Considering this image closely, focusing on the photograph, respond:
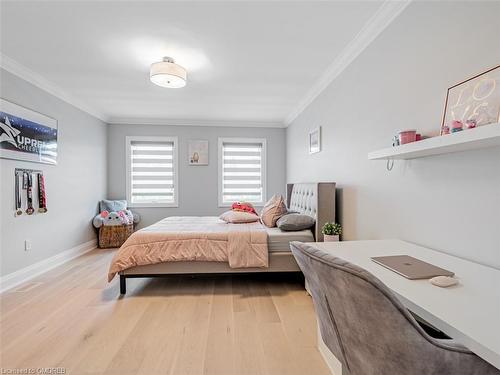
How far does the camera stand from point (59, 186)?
136 inches

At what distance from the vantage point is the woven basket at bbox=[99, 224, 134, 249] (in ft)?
14.3

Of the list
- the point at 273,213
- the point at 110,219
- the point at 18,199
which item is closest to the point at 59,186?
the point at 18,199

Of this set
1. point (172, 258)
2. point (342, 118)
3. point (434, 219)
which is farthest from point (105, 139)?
point (434, 219)

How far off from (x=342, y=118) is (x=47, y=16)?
2.82 metres

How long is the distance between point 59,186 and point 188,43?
2.80 m

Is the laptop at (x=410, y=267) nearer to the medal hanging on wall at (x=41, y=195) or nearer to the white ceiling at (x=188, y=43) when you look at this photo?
the white ceiling at (x=188, y=43)

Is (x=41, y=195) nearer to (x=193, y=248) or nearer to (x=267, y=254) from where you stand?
(x=193, y=248)

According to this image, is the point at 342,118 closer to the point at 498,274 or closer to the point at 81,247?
the point at 498,274

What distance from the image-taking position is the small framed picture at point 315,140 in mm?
3304

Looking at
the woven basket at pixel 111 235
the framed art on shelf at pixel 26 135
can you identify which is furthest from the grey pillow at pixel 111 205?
the framed art on shelf at pixel 26 135

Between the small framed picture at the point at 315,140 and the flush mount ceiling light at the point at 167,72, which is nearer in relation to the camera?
the flush mount ceiling light at the point at 167,72

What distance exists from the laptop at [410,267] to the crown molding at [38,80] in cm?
391

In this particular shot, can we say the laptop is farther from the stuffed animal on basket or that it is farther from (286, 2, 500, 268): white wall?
the stuffed animal on basket

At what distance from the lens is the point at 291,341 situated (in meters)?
1.75
